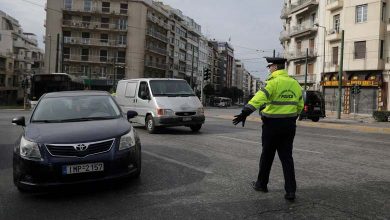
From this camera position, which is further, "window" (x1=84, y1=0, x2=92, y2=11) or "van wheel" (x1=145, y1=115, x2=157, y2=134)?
"window" (x1=84, y1=0, x2=92, y2=11)

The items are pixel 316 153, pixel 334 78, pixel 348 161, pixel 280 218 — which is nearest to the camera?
pixel 280 218

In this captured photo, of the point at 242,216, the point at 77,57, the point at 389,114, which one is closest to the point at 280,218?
the point at 242,216

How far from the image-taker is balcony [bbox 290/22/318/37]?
5174 cm

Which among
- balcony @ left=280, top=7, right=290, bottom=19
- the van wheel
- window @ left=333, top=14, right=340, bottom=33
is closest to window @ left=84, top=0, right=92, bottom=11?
balcony @ left=280, top=7, right=290, bottom=19

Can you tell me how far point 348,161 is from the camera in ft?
28.3

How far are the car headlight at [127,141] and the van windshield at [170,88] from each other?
7831 millimetres

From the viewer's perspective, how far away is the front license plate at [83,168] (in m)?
5.48

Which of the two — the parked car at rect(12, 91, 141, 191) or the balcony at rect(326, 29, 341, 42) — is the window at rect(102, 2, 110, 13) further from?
the parked car at rect(12, 91, 141, 191)

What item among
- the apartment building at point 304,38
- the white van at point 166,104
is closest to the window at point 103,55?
the apartment building at point 304,38

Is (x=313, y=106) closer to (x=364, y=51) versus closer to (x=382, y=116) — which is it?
(x=382, y=116)

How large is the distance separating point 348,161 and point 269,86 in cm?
400

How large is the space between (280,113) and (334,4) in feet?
143

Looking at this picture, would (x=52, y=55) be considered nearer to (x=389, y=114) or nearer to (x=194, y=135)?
(x=389, y=114)

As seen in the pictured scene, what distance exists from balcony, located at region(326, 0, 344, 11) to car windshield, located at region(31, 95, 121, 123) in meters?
42.0
